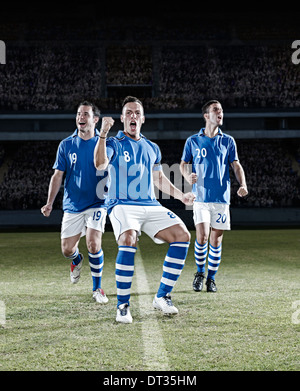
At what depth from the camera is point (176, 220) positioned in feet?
14.5

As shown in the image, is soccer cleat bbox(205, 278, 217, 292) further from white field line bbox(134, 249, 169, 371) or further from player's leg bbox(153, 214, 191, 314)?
player's leg bbox(153, 214, 191, 314)

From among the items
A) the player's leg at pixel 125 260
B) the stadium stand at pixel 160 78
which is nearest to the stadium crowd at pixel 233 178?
the stadium stand at pixel 160 78

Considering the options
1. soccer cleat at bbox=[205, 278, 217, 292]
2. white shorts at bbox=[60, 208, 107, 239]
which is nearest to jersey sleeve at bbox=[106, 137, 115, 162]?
white shorts at bbox=[60, 208, 107, 239]

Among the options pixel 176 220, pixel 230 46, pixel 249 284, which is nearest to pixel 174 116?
pixel 230 46

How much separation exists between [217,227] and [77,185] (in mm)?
1813

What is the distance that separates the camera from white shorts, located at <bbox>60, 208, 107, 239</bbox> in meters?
5.37

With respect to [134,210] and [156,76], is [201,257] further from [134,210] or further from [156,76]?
[156,76]

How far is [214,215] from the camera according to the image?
5984 millimetres

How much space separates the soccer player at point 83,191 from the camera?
5.37m

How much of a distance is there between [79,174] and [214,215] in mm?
1754

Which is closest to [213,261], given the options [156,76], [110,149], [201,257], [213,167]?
[201,257]

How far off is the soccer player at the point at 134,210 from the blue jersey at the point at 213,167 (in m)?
1.43

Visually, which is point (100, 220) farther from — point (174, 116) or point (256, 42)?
point (256, 42)
